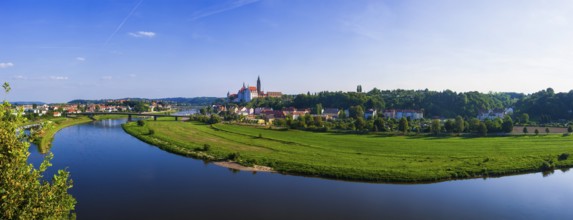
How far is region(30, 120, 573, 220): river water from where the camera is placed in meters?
20.1

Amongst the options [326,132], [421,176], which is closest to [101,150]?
[326,132]

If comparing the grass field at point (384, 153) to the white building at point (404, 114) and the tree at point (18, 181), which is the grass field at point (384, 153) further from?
the white building at point (404, 114)

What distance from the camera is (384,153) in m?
37.0

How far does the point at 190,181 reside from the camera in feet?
89.1

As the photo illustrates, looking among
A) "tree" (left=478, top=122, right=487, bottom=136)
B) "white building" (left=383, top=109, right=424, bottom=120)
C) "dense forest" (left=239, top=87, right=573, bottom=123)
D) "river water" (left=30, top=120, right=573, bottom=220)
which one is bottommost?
"river water" (left=30, top=120, right=573, bottom=220)

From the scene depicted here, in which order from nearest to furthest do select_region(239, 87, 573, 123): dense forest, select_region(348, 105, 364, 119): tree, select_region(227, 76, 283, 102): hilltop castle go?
select_region(239, 87, 573, 123): dense forest → select_region(348, 105, 364, 119): tree → select_region(227, 76, 283, 102): hilltop castle

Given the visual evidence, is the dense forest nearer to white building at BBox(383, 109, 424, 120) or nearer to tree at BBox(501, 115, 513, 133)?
white building at BBox(383, 109, 424, 120)

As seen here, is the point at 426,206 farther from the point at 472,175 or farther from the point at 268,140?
the point at 268,140

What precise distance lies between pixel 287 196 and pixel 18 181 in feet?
56.4

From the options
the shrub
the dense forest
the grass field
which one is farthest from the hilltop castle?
the shrub

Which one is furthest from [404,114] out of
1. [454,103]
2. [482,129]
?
[482,129]

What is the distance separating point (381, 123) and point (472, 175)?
2664 centimetres

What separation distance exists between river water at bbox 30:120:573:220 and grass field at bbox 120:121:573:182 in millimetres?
1693

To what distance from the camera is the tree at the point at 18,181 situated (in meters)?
7.73
